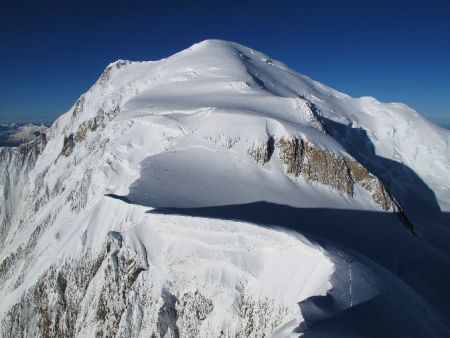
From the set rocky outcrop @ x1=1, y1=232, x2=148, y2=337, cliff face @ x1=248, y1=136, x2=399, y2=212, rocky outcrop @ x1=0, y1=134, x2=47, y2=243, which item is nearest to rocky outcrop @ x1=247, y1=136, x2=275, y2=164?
cliff face @ x1=248, y1=136, x2=399, y2=212

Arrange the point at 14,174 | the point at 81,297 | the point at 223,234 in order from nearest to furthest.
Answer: the point at 223,234, the point at 81,297, the point at 14,174

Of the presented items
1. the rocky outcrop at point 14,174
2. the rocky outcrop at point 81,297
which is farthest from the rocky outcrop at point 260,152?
the rocky outcrop at point 14,174

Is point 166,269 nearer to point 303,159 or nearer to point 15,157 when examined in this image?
point 303,159

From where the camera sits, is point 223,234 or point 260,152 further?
point 260,152

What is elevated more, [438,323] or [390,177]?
[390,177]

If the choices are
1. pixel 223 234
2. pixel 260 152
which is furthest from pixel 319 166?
pixel 223 234

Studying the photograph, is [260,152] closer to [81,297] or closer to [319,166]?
[319,166]

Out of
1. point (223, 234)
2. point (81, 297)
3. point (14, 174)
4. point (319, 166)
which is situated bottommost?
point (81, 297)

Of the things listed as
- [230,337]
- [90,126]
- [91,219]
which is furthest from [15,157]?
[230,337]
